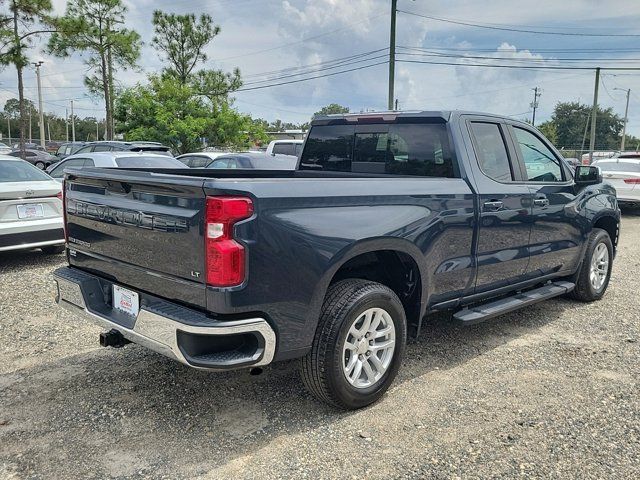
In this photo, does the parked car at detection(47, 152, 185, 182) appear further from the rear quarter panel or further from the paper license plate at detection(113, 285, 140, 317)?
the rear quarter panel

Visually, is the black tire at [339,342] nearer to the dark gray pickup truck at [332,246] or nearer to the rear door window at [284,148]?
the dark gray pickup truck at [332,246]

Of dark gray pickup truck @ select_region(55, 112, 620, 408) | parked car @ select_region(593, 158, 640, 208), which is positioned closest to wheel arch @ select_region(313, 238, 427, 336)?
dark gray pickup truck @ select_region(55, 112, 620, 408)

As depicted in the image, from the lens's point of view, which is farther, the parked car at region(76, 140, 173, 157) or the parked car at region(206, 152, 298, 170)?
the parked car at region(76, 140, 173, 157)

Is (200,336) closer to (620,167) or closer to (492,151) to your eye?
(492,151)

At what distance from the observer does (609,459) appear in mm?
3080

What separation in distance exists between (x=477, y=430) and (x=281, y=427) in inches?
46.5

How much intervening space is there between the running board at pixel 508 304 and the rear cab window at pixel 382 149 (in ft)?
3.59

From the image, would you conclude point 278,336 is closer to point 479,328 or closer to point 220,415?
point 220,415

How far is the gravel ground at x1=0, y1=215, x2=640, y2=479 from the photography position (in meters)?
3.00

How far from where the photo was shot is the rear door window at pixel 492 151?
445 cm

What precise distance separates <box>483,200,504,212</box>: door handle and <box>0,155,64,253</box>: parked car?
5.61 metres

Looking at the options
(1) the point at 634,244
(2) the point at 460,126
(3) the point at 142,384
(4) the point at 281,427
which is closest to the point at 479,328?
(2) the point at 460,126

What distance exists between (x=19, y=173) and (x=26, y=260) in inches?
49.5

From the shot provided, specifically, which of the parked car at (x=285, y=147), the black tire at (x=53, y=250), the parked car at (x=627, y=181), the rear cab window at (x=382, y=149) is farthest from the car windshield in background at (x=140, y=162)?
the parked car at (x=627, y=181)
